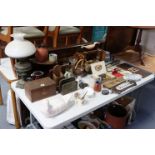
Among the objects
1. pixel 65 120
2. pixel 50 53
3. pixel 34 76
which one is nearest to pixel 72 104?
pixel 65 120

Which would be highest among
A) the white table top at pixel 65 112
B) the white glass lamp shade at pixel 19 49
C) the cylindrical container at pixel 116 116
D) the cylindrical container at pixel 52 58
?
the white glass lamp shade at pixel 19 49

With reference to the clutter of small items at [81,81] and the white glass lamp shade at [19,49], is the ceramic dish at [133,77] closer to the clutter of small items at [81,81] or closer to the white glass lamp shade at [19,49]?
the clutter of small items at [81,81]

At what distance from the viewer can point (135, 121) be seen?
1.96m

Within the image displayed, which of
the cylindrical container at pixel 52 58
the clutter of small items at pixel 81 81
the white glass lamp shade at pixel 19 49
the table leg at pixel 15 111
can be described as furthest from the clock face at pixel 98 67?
the table leg at pixel 15 111

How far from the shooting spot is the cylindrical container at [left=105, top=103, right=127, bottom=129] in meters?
1.70

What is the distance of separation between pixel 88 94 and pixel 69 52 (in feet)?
1.71

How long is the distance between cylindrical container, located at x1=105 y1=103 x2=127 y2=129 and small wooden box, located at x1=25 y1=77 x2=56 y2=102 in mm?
681

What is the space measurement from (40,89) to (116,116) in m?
0.84

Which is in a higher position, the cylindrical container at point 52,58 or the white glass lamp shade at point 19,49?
the white glass lamp shade at point 19,49

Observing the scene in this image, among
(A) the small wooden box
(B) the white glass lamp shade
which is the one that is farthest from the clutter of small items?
(B) the white glass lamp shade

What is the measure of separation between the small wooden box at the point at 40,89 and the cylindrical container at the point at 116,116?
0.68m

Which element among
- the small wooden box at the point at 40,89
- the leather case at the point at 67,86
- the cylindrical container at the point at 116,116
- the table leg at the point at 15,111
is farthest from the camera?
the cylindrical container at the point at 116,116

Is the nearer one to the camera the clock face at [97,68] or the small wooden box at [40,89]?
the small wooden box at [40,89]

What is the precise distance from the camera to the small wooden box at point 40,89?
1.18m
